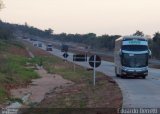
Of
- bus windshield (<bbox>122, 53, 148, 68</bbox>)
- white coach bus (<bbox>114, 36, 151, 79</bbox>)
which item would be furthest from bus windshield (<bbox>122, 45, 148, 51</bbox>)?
bus windshield (<bbox>122, 53, 148, 68</bbox>)

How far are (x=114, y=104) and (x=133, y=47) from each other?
25.8 metres

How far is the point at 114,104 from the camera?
23.5 metres

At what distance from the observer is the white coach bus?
48812 mm

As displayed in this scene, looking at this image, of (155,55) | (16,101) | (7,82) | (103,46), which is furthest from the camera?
(103,46)

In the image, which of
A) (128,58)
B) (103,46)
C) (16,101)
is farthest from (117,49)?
(103,46)

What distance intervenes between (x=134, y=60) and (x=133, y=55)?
0.46 metres

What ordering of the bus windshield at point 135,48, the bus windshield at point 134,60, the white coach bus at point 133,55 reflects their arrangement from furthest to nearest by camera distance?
the bus windshield at point 134,60
the bus windshield at point 135,48
the white coach bus at point 133,55

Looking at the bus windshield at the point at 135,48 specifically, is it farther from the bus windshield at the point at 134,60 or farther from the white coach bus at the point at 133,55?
the bus windshield at the point at 134,60

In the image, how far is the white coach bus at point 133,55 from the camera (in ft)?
160

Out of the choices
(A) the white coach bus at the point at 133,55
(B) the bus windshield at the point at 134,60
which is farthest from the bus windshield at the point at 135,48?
(B) the bus windshield at the point at 134,60

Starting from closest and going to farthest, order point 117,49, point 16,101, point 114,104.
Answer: point 114,104, point 16,101, point 117,49

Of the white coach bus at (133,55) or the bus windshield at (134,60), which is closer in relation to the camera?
the white coach bus at (133,55)

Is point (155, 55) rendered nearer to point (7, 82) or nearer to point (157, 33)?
point (157, 33)

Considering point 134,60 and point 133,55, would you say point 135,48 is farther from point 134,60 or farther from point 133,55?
point 134,60
